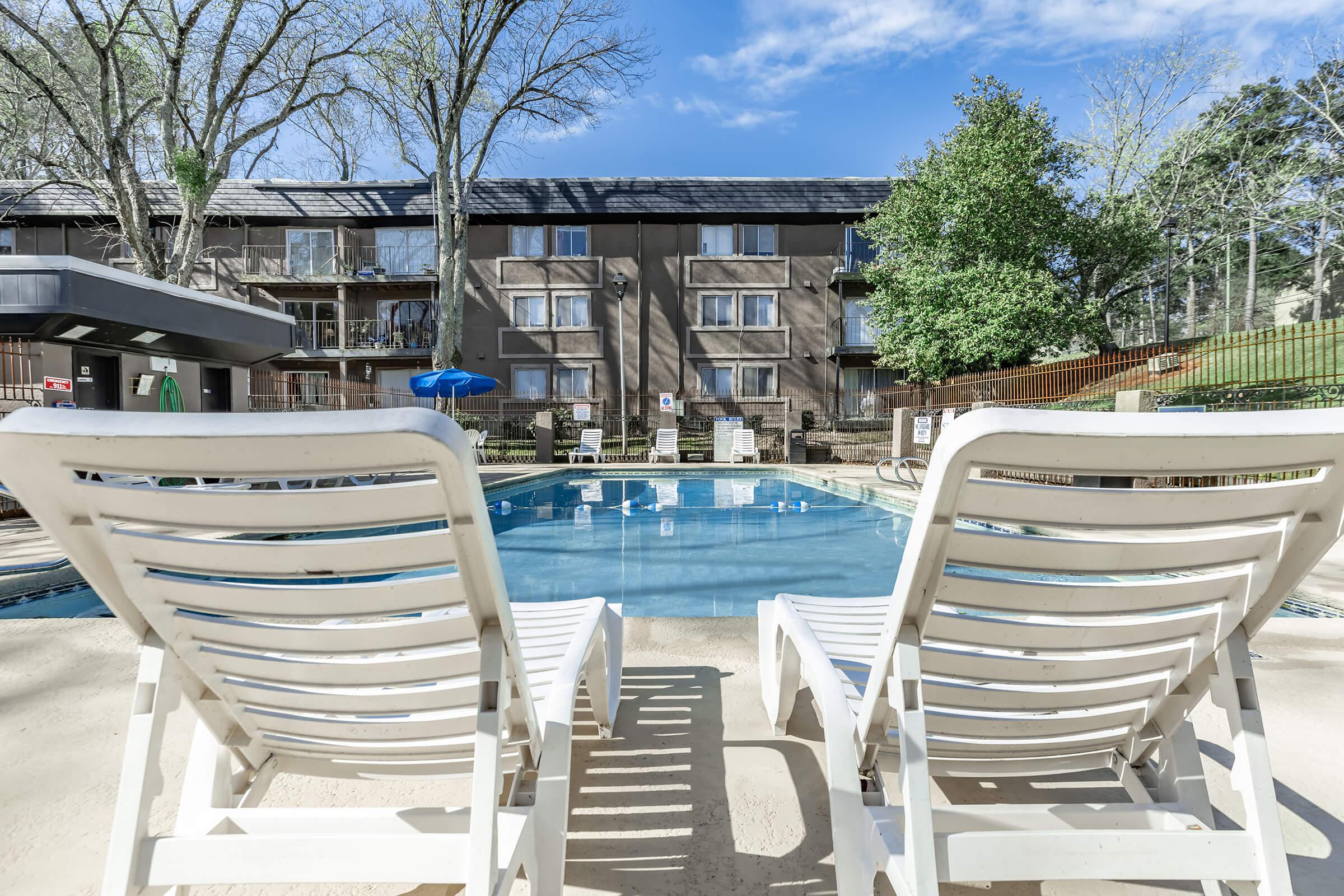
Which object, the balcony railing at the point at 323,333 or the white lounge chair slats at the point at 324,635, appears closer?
the white lounge chair slats at the point at 324,635

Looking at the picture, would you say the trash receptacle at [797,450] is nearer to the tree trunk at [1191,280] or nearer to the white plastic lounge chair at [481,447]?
the white plastic lounge chair at [481,447]

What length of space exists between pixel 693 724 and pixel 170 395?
11632 mm

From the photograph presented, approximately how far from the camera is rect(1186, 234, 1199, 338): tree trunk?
24.4m

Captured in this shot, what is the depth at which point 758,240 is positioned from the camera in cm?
2062

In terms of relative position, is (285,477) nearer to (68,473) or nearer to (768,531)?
(68,473)

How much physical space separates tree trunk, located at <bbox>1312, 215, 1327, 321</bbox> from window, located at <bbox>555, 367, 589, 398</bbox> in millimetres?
25953

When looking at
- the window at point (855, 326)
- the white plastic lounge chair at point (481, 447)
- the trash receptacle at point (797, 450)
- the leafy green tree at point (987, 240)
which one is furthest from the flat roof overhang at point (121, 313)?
the window at point (855, 326)

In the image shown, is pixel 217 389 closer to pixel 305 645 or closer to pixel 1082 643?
pixel 305 645

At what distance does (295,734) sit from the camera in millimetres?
1188

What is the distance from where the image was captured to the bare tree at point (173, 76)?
10031mm

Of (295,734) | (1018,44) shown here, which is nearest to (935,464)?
(295,734)

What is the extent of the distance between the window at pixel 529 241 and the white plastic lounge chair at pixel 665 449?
8294 millimetres

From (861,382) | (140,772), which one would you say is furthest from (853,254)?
(140,772)

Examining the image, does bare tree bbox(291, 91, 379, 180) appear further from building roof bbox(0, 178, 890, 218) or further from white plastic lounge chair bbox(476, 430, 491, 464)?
white plastic lounge chair bbox(476, 430, 491, 464)
